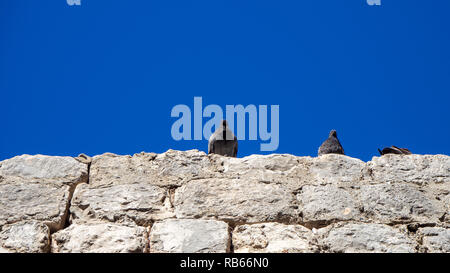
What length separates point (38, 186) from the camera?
3.46 meters

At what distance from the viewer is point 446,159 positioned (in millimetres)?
3789

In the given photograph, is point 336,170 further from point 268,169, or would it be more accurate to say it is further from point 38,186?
point 38,186

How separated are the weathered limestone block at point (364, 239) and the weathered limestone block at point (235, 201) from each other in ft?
0.79

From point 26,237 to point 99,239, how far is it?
40 cm

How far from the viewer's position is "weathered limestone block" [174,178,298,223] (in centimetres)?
337

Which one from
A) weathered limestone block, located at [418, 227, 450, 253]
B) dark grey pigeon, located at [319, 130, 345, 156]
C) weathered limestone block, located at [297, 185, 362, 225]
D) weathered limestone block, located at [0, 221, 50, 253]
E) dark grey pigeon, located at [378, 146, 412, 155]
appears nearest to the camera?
weathered limestone block, located at [0, 221, 50, 253]

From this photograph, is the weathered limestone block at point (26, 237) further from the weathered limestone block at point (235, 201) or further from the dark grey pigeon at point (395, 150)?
the dark grey pigeon at point (395, 150)

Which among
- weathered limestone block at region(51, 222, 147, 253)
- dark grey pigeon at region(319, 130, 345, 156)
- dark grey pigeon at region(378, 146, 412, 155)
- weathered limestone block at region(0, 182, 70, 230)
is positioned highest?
dark grey pigeon at region(319, 130, 345, 156)

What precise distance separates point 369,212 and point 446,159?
74 centimetres

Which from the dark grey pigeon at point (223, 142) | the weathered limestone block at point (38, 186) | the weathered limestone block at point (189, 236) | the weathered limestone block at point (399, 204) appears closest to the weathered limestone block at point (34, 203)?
the weathered limestone block at point (38, 186)

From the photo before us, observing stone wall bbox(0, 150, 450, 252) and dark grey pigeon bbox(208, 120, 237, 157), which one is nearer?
stone wall bbox(0, 150, 450, 252)

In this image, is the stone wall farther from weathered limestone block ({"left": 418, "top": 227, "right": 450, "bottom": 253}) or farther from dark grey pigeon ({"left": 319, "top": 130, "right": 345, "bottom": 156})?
dark grey pigeon ({"left": 319, "top": 130, "right": 345, "bottom": 156})

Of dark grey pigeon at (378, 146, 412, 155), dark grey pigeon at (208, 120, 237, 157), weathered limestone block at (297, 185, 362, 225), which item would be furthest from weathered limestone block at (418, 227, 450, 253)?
dark grey pigeon at (208, 120, 237, 157)
